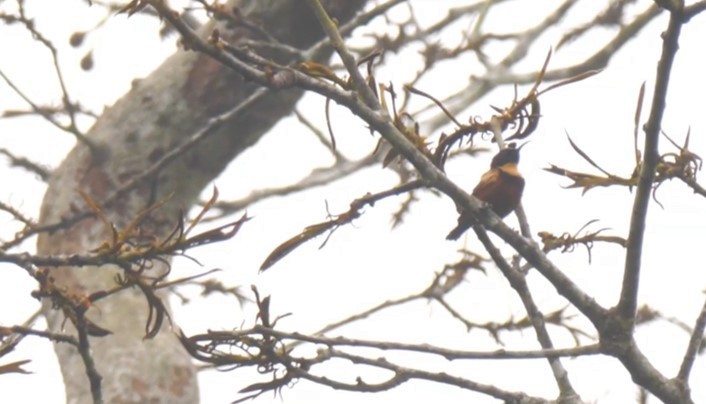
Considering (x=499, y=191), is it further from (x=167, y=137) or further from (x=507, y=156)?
(x=167, y=137)

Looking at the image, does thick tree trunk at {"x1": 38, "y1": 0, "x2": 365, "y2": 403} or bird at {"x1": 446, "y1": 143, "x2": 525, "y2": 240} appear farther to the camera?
thick tree trunk at {"x1": 38, "y1": 0, "x2": 365, "y2": 403}

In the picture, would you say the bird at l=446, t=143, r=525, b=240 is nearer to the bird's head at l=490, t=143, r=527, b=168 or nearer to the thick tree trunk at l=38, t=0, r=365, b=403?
the bird's head at l=490, t=143, r=527, b=168

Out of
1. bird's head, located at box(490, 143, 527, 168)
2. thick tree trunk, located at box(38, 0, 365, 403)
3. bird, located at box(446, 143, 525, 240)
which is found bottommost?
bird, located at box(446, 143, 525, 240)

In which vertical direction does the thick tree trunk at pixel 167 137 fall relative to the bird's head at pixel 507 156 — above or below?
above

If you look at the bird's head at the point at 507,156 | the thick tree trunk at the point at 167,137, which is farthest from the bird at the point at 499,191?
the thick tree trunk at the point at 167,137

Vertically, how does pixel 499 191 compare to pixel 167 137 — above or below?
below

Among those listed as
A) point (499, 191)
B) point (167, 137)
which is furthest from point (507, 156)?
point (167, 137)

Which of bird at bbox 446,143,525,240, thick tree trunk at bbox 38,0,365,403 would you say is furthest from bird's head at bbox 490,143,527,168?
thick tree trunk at bbox 38,0,365,403

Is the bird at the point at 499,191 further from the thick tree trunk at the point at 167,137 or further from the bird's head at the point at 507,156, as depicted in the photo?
the thick tree trunk at the point at 167,137

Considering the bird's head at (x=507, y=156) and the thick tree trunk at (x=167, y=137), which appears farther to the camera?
the thick tree trunk at (x=167, y=137)

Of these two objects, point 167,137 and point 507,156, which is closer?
point 507,156

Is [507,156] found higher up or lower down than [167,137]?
lower down

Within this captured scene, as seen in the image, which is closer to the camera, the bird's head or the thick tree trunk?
the bird's head

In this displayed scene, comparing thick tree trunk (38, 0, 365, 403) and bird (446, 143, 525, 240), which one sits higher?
thick tree trunk (38, 0, 365, 403)
